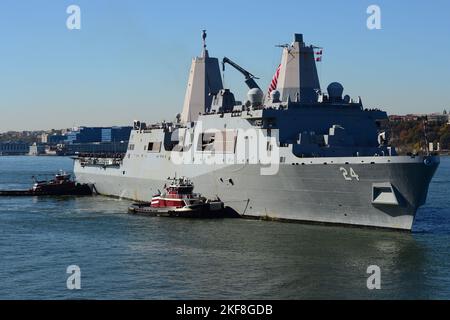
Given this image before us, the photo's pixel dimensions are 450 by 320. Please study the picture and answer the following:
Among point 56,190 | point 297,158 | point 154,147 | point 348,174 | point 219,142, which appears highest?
point 219,142

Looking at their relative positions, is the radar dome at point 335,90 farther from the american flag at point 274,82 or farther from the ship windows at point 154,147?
the ship windows at point 154,147

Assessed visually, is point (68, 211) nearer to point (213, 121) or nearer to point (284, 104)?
A: point (213, 121)

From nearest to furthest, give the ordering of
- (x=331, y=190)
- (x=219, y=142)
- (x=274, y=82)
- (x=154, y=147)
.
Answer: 1. (x=331, y=190)
2. (x=219, y=142)
3. (x=274, y=82)
4. (x=154, y=147)

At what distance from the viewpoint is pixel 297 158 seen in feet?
91.8

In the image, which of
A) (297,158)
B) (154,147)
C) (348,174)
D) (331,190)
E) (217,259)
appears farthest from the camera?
(154,147)

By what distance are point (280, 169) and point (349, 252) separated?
652cm

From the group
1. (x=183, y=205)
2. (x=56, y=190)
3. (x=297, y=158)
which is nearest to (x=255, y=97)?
(x=297, y=158)

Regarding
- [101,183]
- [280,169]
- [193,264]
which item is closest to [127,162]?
[101,183]

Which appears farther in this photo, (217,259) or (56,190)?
(56,190)

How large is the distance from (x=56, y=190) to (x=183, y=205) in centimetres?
2034

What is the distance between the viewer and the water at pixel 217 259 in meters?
18.3

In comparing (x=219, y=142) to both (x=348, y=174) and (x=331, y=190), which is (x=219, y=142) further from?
(x=348, y=174)

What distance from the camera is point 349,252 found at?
75.0ft

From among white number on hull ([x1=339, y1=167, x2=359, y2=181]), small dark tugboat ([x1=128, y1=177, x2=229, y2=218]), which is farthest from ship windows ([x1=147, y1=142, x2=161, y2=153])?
white number on hull ([x1=339, y1=167, x2=359, y2=181])
